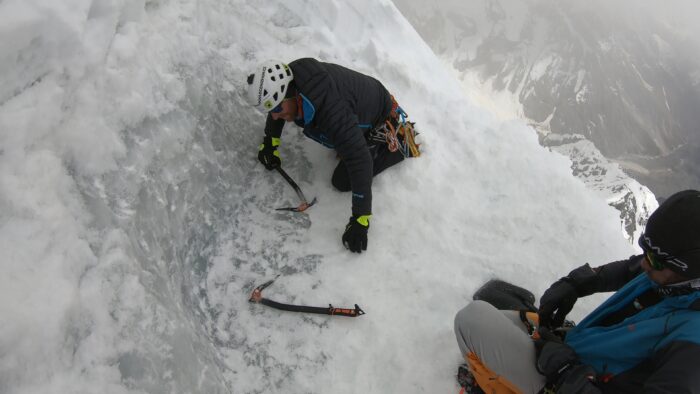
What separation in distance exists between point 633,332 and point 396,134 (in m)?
3.03

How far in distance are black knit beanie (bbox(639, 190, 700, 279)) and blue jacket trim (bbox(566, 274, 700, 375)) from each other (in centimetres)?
17

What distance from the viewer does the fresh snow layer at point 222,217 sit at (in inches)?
88.9

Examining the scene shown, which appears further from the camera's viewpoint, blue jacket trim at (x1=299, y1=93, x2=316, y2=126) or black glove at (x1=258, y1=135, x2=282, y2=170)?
black glove at (x1=258, y1=135, x2=282, y2=170)

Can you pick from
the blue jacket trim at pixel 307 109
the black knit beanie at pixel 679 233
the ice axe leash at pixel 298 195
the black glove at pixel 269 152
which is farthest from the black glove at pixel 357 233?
the black knit beanie at pixel 679 233

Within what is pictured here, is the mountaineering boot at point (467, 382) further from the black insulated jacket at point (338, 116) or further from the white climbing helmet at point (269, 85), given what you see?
the white climbing helmet at point (269, 85)

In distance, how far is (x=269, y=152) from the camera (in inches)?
177

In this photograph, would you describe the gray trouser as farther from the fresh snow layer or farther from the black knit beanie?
the black knit beanie

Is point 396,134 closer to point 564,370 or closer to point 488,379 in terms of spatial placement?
point 488,379

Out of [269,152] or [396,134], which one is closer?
[269,152]

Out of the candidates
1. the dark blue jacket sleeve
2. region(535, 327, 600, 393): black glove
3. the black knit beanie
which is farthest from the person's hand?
the dark blue jacket sleeve

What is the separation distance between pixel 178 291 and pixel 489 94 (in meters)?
132

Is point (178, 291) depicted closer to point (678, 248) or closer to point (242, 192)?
point (242, 192)

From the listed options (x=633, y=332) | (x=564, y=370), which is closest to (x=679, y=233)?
(x=633, y=332)

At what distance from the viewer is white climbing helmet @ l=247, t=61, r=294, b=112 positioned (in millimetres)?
3592
